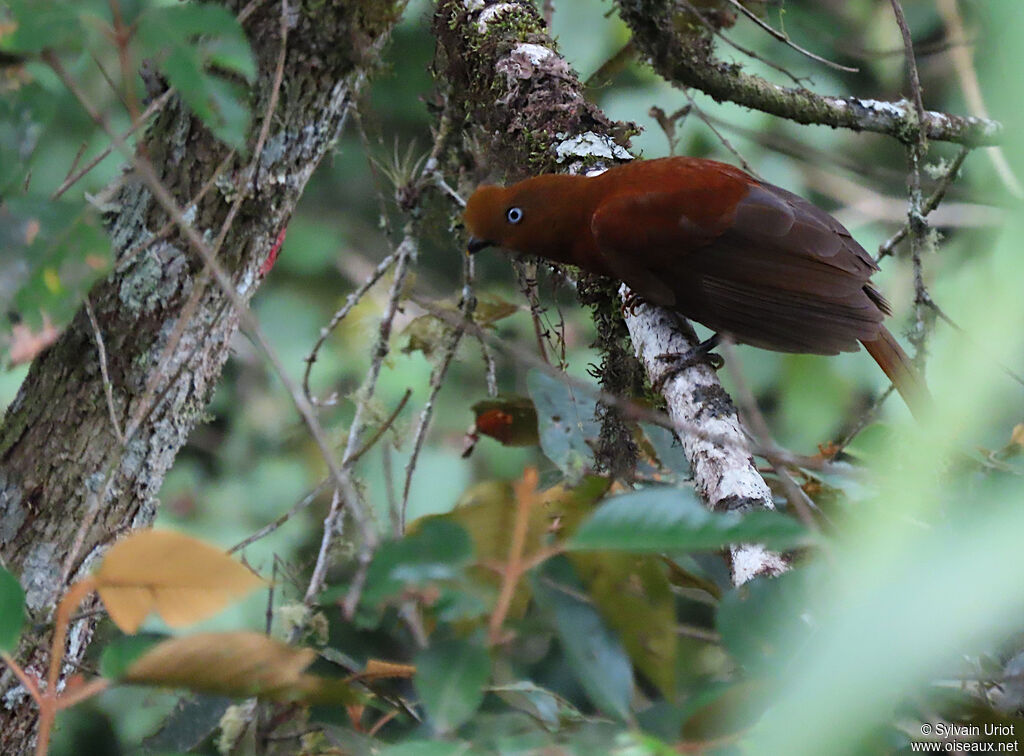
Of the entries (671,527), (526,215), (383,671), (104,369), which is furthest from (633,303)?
(671,527)

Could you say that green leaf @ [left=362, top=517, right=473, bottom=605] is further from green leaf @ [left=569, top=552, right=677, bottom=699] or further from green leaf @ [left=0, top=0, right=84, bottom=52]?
green leaf @ [left=0, top=0, right=84, bottom=52]

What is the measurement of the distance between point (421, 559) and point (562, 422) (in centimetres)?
154

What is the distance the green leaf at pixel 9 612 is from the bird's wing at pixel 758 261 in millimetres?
1926

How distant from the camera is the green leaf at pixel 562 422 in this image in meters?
2.17

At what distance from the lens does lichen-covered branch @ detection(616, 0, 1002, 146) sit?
2484 mm

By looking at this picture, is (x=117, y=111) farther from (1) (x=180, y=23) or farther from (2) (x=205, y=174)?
(1) (x=180, y=23)

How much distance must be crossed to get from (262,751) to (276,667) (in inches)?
13.6

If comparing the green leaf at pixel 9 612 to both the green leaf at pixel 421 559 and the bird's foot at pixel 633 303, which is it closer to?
the green leaf at pixel 421 559

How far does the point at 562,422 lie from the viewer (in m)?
2.25

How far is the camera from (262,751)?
3.32 ft

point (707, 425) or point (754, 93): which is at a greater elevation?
point (754, 93)

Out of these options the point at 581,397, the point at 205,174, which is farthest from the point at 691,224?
the point at 205,174

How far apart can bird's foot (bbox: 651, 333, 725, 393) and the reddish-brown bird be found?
278 mm

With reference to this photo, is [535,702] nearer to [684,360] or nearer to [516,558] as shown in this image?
[516,558]
